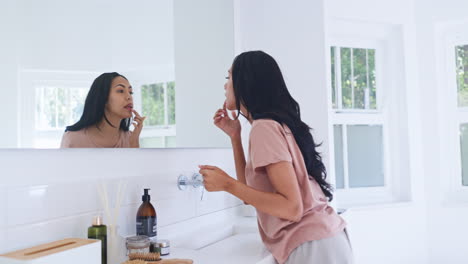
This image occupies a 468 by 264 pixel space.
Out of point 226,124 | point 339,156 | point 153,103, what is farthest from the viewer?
point 339,156

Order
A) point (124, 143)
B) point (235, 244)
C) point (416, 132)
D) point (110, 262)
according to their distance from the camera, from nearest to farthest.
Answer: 1. point (110, 262)
2. point (124, 143)
3. point (235, 244)
4. point (416, 132)

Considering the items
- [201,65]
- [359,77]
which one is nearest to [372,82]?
[359,77]

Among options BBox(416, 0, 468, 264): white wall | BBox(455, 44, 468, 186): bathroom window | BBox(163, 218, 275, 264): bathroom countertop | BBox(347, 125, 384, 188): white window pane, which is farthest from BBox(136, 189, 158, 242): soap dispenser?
BBox(455, 44, 468, 186): bathroom window

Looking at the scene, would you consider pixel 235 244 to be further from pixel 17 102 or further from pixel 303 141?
pixel 17 102

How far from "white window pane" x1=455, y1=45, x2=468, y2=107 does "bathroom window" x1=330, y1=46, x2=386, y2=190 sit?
0.67 m

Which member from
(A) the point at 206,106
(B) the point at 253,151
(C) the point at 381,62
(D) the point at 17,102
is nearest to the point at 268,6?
(A) the point at 206,106

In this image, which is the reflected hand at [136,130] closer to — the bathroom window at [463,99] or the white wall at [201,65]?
the white wall at [201,65]

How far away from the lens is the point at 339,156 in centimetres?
321

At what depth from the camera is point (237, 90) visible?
5.22 ft

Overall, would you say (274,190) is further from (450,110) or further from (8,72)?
(450,110)

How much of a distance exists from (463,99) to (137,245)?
2993 mm

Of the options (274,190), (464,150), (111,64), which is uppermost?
(111,64)

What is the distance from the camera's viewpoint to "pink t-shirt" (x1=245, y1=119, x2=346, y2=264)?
138 centimetres

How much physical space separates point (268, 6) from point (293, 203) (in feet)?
5.31
